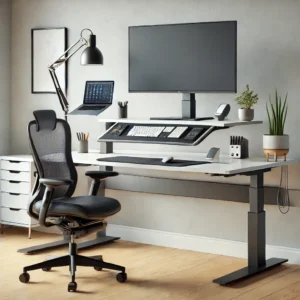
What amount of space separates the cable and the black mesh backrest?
1.39m

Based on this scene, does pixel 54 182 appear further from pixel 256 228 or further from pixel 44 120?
pixel 256 228

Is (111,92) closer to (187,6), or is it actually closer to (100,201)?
(187,6)

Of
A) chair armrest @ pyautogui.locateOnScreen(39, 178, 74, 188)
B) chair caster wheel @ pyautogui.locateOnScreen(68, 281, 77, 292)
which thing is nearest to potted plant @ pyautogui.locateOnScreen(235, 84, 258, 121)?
chair armrest @ pyautogui.locateOnScreen(39, 178, 74, 188)

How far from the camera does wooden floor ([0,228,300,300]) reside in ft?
13.3

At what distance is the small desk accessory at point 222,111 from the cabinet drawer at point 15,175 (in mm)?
1634

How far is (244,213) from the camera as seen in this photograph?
4.96m

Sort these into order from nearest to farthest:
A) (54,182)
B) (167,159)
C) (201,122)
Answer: (54,182) < (167,159) < (201,122)

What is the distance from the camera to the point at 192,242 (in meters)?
5.19

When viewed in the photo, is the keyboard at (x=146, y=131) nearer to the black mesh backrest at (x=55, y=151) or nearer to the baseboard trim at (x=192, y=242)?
the black mesh backrest at (x=55, y=151)

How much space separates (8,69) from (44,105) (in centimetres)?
47

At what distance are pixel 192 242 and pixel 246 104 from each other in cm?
114

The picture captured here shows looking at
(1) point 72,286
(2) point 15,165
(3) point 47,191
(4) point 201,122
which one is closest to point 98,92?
(2) point 15,165

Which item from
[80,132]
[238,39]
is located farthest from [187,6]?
[80,132]

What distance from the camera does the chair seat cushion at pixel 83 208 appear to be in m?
4.03
